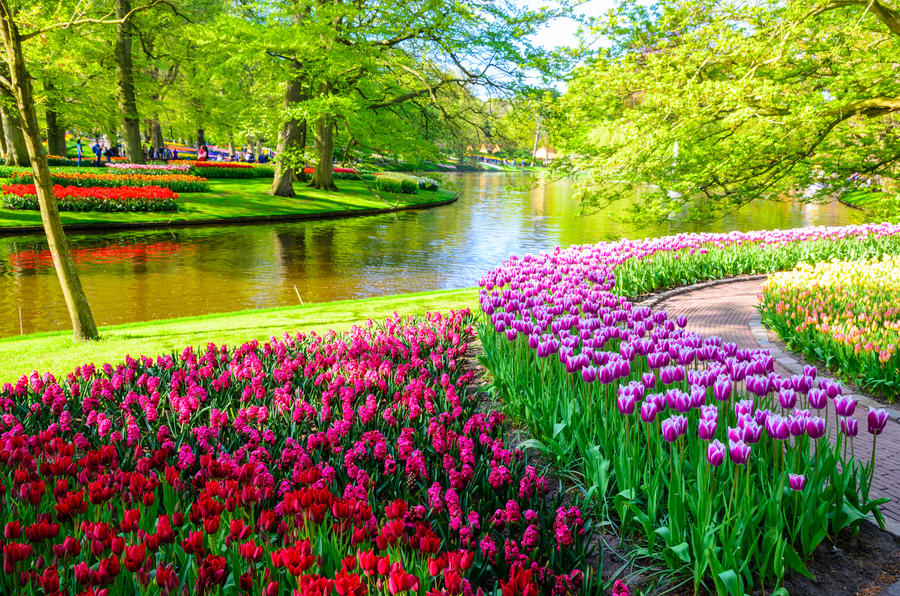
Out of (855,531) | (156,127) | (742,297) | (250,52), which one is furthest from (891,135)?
(156,127)

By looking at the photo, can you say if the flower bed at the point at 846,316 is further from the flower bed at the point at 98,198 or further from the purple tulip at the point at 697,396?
the flower bed at the point at 98,198

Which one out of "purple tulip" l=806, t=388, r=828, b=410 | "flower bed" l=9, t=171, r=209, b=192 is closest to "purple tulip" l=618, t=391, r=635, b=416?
"purple tulip" l=806, t=388, r=828, b=410

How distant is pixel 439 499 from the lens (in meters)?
2.87

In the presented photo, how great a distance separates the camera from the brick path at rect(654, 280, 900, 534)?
4117 millimetres

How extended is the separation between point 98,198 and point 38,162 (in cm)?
1784

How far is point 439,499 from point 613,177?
12.2m

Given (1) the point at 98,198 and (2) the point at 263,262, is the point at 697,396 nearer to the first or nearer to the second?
(2) the point at 263,262

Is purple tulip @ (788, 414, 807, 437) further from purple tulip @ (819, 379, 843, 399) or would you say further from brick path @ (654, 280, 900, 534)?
brick path @ (654, 280, 900, 534)

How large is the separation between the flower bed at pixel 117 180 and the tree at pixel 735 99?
65.3 feet

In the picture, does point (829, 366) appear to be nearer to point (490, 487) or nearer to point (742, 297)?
point (742, 297)

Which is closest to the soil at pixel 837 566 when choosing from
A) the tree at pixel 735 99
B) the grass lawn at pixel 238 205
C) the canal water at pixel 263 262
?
the tree at pixel 735 99

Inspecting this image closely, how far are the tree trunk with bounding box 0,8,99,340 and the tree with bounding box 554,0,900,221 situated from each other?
1046cm

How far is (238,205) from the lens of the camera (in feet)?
89.1

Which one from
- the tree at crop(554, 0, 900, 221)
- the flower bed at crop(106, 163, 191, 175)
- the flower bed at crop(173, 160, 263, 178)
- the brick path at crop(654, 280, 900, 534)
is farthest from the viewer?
the flower bed at crop(173, 160, 263, 178)
